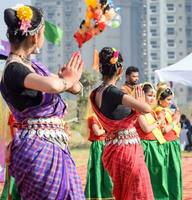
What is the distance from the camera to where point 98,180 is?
6.97 meters

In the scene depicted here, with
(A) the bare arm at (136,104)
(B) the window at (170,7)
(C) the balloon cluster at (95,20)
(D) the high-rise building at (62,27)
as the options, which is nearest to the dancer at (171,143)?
(A) the bare arm at (136,104)

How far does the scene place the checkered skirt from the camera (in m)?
3.00

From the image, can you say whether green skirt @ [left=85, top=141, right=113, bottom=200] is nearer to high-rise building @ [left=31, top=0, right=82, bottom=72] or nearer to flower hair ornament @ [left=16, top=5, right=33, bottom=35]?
flower hair ornament @ [left=16, top=5, right=33, bottom=35]

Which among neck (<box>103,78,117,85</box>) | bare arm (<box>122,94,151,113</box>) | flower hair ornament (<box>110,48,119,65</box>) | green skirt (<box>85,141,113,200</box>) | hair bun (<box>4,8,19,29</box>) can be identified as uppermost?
hair bun (<box>4,8,19,29</box>)

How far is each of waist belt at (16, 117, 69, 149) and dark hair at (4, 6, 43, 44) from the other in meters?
0.36

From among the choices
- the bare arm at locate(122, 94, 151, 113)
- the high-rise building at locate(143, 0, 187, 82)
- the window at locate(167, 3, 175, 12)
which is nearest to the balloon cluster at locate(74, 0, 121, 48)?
the bare arm at locate(122, 94, 151, 113)

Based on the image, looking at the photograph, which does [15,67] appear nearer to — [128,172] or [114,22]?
[114,22]

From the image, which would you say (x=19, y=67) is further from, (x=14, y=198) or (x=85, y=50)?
(x=85, y=50)

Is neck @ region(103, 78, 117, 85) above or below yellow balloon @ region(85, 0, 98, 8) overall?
below

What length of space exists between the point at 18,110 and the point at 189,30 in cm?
7250

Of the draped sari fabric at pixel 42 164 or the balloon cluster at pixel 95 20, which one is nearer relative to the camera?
the draped sari fabric at pixel 42 164

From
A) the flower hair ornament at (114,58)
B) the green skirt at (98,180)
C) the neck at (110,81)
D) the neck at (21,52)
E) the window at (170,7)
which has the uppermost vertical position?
the window at (170,7)

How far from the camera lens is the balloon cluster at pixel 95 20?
133 inches

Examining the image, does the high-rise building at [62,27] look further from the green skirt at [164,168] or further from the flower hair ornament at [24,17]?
the flower hair ornament at [24,17]
